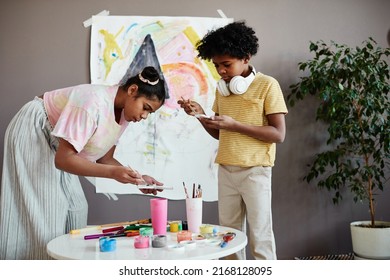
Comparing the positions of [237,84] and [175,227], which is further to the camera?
[237,84]

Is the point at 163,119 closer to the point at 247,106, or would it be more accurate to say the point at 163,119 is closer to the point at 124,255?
the point at 247,106

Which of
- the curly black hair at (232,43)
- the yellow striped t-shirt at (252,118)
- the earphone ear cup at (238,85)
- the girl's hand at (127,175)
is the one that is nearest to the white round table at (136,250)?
the girl's hand at (127,175)

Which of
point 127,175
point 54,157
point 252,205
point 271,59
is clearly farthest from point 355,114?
point 54,157

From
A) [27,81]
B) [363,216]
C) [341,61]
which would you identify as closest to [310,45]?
[341,61]

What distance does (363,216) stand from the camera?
2.20 m

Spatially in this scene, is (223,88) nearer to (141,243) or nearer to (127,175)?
(127,175)

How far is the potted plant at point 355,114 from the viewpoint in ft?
6.34

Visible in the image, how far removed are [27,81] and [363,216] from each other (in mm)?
1781

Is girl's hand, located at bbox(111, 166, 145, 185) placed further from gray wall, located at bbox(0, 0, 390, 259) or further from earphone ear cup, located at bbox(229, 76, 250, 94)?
gray wall, located at bbox(0, 0, 390, 259)

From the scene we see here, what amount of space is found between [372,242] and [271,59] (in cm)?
96

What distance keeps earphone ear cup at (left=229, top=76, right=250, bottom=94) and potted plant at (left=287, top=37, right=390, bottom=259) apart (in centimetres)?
59

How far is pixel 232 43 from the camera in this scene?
1495 mm

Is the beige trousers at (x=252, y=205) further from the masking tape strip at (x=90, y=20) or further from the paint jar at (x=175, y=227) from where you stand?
the masking tape strip at (x=90, y=20)

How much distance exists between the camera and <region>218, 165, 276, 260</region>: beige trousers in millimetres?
1375
